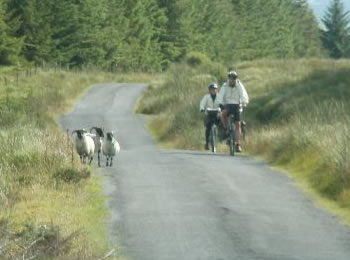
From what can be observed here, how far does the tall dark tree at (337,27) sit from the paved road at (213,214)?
3855 inches

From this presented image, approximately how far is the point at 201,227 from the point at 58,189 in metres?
3.21

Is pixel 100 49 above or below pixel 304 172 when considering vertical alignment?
above

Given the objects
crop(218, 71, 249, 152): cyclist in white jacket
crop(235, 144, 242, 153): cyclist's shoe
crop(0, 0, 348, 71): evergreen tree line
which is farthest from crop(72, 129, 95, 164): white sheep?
crop(0, 0, 348, 71): evergreen tree line

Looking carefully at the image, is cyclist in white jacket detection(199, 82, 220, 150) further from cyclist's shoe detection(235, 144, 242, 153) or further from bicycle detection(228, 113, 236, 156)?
bicycle detection(228, 113, 236, 156)

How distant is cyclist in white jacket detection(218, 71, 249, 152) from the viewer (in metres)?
24.1

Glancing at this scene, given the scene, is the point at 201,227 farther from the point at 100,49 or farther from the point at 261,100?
the point at 100,49

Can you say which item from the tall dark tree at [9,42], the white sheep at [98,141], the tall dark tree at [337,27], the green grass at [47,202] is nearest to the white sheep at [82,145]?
the green grass at [47,202]

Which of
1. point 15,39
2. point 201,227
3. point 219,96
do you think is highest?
point 15,39

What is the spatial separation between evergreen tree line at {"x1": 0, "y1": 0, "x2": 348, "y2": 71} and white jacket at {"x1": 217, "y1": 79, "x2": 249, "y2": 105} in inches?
1737

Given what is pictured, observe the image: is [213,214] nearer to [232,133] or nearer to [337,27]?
[232,133]

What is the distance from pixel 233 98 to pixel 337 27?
9667cm

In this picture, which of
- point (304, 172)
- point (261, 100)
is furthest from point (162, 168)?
point (261, 100)

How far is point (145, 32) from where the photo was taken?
8719cm

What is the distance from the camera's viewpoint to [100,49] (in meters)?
79.6
